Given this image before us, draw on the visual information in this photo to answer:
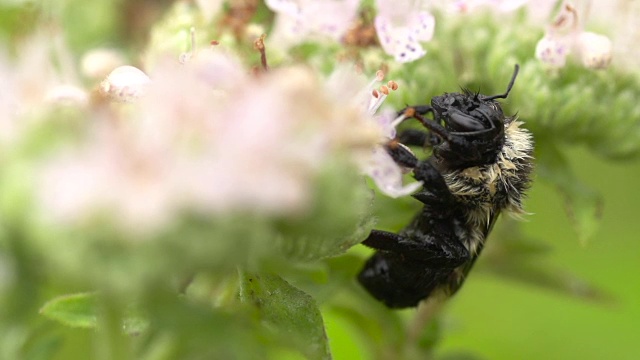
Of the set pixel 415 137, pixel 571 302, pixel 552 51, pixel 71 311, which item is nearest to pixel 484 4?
pixel 552 51

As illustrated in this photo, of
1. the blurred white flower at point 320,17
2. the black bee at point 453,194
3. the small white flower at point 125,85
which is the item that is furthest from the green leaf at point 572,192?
the small white flower at point 125,85

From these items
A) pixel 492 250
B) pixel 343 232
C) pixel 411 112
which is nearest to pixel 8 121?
pixel 343 232

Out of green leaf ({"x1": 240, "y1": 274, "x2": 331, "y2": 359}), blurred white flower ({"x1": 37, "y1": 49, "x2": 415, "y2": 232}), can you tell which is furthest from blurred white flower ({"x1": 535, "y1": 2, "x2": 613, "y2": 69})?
Answer: blurred white flower ({"x1": 37, "y1": 49, "x2": 415, "y2": 232})

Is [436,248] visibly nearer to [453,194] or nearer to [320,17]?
[453,194]

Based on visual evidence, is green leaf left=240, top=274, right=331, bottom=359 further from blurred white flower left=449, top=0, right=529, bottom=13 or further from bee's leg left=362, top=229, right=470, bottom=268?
blurred white flower left=449, top=0, right=529, bottom=13

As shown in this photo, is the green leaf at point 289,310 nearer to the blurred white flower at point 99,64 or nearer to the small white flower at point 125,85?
the small white flower at point 125,85
